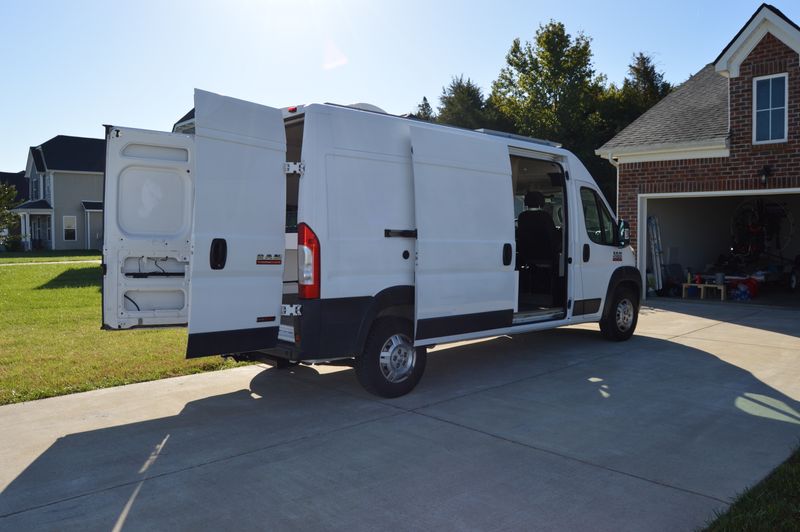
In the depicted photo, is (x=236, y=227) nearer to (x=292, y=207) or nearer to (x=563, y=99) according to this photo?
(x=292, y=207)

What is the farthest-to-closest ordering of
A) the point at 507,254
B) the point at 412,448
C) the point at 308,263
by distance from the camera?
the point at 507,254
the point at 308,263
the point at 412,448

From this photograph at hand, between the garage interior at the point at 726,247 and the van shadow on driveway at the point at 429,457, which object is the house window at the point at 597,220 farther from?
the garage interior at the point at 726,247

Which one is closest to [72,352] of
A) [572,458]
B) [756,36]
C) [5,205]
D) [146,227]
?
[146,227]

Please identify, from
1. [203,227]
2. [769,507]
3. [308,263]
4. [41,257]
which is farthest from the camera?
[41,257]

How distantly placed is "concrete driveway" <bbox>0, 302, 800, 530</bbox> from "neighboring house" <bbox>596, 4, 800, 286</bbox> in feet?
22.5

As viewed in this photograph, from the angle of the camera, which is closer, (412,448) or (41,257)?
(412,448)

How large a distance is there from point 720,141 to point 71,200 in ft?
129

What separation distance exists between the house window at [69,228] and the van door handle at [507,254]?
134ft

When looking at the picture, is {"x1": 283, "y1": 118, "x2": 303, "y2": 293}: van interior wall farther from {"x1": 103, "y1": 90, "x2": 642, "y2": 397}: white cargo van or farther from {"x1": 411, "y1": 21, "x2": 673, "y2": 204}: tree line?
{"x1": 411, "y1": 21, "x2": 673, "y2": 204}: tree line

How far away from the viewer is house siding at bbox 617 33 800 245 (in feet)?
42.3

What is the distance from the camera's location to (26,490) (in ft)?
13.6

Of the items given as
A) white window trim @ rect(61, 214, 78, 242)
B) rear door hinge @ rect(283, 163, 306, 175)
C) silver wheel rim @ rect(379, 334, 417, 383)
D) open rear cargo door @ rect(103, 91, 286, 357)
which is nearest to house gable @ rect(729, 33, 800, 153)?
silver wheel rim @ rect(379, 334, 417, 383)

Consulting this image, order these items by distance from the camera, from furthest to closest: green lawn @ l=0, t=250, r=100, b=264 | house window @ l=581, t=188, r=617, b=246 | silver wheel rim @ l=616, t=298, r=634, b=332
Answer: green lawn @ l=0, t=250, r=100, b=264 < silver wheel rim @ l=616, t=298, r=634, b=332 < house window @ l=581, t=188, r=617, b=246

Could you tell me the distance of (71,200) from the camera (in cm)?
4150
